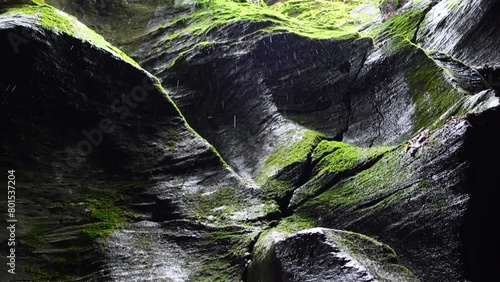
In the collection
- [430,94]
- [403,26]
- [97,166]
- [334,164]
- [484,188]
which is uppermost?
[403,26]

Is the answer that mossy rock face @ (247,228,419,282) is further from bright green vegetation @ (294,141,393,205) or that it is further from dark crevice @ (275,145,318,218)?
dark crevice @ (275,145,318,218)

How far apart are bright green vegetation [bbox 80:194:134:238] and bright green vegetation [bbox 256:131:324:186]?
147 inches

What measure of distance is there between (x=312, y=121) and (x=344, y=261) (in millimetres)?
7278

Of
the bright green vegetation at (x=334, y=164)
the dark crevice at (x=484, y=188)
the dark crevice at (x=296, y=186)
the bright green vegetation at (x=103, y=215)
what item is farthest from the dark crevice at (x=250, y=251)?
the dark crevice at (x=484, y=188)

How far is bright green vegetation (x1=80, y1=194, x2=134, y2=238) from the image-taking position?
925 centimetres

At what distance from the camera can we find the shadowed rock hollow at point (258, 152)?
714 cm

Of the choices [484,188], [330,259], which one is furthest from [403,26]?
[330,259]

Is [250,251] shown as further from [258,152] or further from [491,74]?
[491,74]

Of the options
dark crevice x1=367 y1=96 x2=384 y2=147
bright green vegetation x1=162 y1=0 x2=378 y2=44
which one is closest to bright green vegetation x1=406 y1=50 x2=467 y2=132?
dark crevice x1=367 y1=96 x2=384 y2=147

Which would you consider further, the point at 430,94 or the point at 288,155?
the point at 288,155

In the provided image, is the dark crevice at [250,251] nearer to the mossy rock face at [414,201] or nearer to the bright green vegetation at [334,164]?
the mossy rock face at [414,201]

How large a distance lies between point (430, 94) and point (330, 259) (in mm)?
6188

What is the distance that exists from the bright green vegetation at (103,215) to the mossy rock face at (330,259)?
4.01 m

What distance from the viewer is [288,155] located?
11.3 meters
